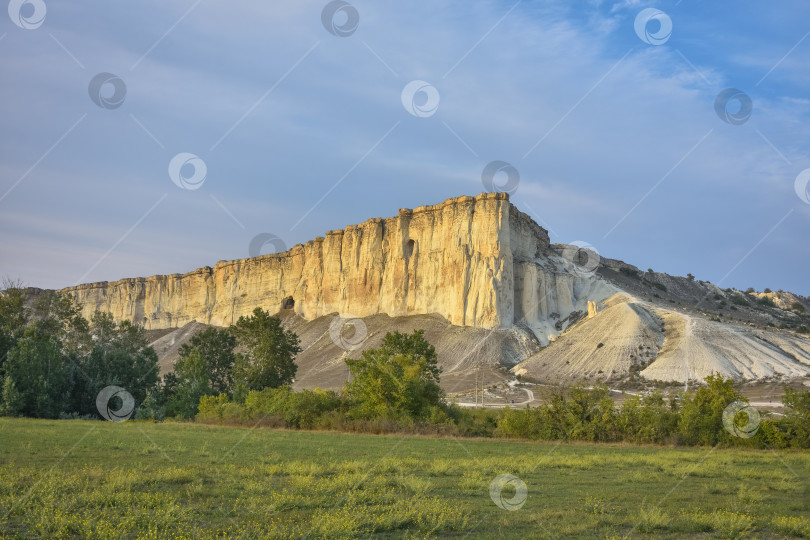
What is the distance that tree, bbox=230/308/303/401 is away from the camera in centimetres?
5006

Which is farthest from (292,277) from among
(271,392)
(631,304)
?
(271,392)

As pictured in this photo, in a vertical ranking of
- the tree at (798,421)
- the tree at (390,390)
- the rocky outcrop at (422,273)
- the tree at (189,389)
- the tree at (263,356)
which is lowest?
the tree at (798,421)

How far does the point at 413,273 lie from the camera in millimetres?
99000

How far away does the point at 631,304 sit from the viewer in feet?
270

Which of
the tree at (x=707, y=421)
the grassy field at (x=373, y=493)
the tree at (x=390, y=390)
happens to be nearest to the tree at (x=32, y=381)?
the grassy field at (x=373, y=493)

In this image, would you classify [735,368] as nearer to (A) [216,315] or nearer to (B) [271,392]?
(B) [271,392]

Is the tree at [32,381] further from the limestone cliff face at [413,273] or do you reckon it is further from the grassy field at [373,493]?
the limestone cliff face at [413,273]

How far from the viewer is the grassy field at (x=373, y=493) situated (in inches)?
387

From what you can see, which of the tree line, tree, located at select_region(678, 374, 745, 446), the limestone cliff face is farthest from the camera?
the limestone cliff face

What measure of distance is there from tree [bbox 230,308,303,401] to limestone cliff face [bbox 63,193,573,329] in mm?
39317

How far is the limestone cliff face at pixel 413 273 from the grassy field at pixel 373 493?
67718 mm

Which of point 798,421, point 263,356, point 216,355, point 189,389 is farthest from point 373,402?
point 216,355

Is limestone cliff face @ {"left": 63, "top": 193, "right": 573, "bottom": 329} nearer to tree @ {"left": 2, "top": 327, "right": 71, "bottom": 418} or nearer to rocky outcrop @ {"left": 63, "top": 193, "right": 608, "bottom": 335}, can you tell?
rocky outcrop @ {"left": 63, "top": 193, "right": 608, "bottom": 335}

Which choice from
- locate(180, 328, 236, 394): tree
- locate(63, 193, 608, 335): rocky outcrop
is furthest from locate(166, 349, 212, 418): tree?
locate(63, 193, 608, 335): rocky outcrop
